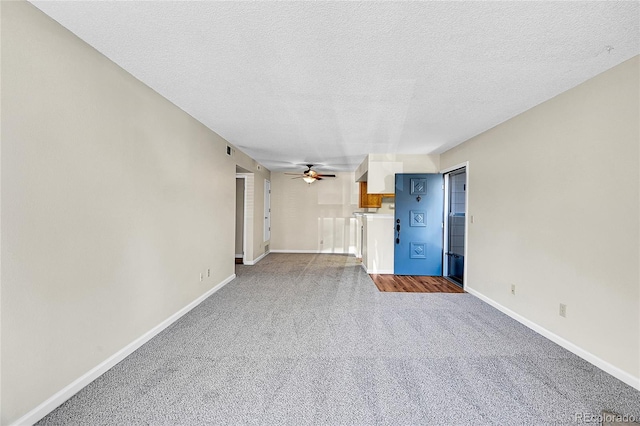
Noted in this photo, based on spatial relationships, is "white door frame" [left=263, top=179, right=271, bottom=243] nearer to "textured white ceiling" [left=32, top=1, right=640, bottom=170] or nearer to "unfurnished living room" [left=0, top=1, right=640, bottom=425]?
"unfurnished living room" [left=0, top=1, right=640, bottom=425]

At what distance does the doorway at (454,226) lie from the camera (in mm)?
5285

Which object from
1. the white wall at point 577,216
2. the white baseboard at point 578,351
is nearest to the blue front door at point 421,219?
the white wall at point 577,216

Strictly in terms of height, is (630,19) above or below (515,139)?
above

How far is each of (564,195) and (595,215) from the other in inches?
14.2

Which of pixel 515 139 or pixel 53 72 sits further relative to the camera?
pixel 515 139

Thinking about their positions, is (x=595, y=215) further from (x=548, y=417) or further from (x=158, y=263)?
(x=158, y=263)

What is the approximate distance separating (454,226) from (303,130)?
3.42 metres

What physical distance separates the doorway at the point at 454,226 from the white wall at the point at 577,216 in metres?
1.48

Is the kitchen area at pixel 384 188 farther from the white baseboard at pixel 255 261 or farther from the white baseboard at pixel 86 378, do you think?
the white baseboard at pixel 86 378

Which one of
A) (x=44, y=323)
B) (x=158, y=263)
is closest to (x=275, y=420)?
(x=44, y=323)

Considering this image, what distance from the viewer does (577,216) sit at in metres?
2.55

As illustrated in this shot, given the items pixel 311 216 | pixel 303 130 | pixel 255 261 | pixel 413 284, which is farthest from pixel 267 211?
pixel 413 284

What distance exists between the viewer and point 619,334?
2.19 meters

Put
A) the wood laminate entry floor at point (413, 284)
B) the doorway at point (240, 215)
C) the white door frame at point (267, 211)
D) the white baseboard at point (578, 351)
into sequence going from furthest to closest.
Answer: the white door frame at point (267, 211) < the doorway at point (240, 215) < the wood laminate entry floor at point (413, 284) < the white baseboard at point (578, 351)
